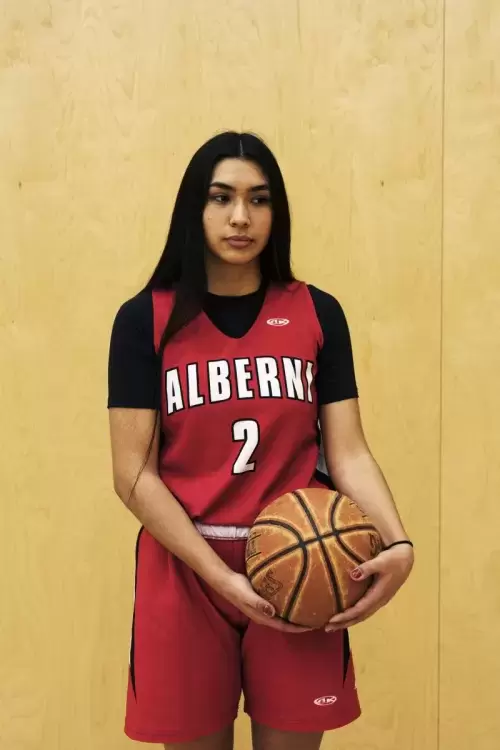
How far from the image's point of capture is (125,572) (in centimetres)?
222

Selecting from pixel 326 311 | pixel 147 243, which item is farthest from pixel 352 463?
pixel 147 243

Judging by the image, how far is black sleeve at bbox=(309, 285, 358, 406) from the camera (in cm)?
143

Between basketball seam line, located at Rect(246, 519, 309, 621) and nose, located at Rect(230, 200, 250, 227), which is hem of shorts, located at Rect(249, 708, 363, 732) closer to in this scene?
basketball seam line, located at Rect(246, 519, 309, 621)

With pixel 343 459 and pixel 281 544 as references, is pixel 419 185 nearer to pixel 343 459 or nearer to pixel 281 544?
pixel 343 459

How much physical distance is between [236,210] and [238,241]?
0.19ft

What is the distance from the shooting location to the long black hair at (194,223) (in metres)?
1.39

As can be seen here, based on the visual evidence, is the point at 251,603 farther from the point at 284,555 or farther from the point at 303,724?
the point at 303,724

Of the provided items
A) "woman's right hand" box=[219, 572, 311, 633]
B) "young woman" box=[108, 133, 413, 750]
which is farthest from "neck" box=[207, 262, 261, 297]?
"woman's right hand" box=[219, 572, 311, 633]

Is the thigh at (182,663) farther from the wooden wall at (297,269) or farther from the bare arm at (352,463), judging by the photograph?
the wooden wall at (297,269)

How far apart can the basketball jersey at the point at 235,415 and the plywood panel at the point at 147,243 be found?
2.74ft

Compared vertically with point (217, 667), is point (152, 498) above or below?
above

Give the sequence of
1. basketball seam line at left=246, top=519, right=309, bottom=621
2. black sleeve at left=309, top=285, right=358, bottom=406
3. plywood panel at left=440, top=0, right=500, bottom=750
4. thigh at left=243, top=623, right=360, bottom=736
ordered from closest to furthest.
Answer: basketball seam line at left=246, top=519, right=309, bottom=621, thigh at left=243, top=623, right=360, bottom=736, black sleeve at left=309, top=285, right=358, bottom=406, plywood panel at left=440, top=0, right=500, bottom=750

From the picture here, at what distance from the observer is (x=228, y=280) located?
4.80ft

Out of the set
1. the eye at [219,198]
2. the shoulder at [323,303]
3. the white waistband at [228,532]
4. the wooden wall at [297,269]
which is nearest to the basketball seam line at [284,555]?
the white waistband at [228,532]
